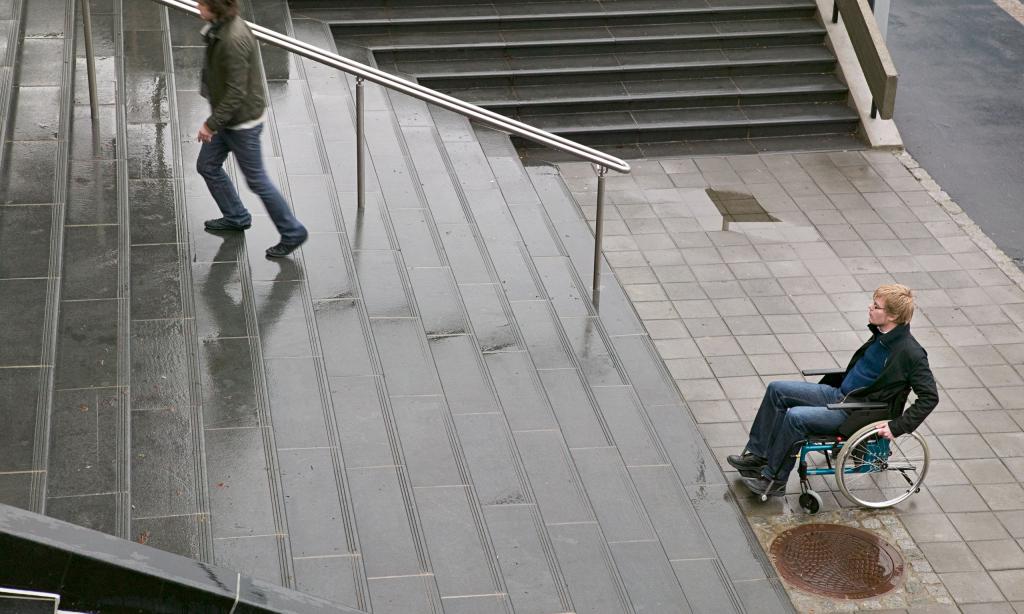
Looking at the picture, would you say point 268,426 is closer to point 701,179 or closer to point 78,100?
point 78,100

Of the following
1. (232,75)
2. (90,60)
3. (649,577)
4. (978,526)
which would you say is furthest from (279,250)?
(978,526)

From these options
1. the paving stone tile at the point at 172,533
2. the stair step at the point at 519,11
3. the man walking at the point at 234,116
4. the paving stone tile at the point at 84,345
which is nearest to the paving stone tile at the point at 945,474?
the man walking at the point at 234,116

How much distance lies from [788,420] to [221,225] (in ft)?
13.2

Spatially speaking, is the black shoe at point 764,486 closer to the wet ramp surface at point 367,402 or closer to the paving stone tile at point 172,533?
the wet ramp surface at point 367,402

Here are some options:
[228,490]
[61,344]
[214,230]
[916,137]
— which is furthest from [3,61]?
[916,137]

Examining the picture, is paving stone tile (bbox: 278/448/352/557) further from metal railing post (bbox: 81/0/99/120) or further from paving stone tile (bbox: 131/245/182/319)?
metal railing post (bbox: 81/0/99/120)

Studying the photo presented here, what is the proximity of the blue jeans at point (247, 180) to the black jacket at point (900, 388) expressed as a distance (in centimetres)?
379

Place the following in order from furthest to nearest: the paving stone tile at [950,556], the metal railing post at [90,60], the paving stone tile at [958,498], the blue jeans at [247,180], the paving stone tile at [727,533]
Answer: the metal railing post at [90,60]
the blue jeans at [247,180]
the paving stone tile at [958,498]
the paving stone tile at [950,556]
the paving stone tile at [727,533]

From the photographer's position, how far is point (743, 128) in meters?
12.4

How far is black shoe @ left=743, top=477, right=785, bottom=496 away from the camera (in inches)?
281

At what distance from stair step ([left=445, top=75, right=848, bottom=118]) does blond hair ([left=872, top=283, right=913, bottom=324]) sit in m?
6.07

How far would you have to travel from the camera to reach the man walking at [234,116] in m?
7.47

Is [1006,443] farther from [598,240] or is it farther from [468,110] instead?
[468,110]

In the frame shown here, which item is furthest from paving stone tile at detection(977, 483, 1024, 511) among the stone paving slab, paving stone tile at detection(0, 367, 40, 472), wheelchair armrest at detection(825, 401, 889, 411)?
paving stone tile at detection(0, 367, 40, 472)
